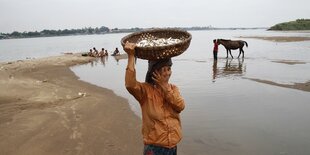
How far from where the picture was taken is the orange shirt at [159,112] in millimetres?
3129

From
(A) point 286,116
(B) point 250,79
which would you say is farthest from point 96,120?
(B) point 250,79

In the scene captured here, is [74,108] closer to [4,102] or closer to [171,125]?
[4,102]

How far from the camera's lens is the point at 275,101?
939 centimetres

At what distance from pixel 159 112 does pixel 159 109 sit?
0.03 m

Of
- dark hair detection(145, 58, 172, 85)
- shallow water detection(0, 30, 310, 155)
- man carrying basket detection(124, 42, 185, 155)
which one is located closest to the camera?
man carrying basket detection(124, 42, 185, 155)

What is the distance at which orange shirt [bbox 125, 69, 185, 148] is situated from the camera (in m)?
3.13

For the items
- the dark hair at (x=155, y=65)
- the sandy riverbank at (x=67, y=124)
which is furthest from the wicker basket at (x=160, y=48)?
the sandy riverbank at (x=67, y=124)

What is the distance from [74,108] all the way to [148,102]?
617 cm

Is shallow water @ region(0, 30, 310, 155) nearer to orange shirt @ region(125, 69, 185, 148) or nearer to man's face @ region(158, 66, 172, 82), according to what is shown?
orange shirt @ region(125, 69, 185, 148)

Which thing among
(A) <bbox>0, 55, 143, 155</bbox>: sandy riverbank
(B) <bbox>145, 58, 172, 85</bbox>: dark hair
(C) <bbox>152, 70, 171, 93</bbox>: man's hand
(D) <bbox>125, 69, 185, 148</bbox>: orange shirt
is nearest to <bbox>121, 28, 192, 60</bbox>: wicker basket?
(B) <bbox>145, 58, 172, 85</bbox>: dark hair

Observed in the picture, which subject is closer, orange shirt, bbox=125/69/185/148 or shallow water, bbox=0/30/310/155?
orange shirt, bbox=125/69/185/148

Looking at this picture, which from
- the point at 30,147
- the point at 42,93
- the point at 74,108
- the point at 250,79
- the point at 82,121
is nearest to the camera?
the point at 30,147

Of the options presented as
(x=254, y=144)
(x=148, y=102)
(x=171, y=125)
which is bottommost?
(x=254, y=144)

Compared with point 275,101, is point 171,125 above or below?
above
